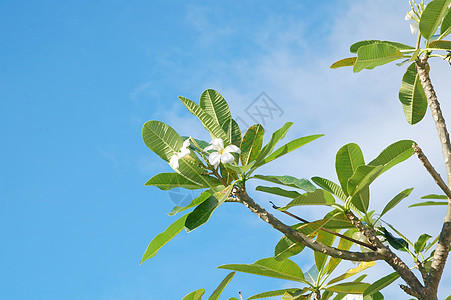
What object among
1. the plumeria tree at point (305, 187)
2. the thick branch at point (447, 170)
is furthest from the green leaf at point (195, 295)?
the thick branch at point (447, 170)

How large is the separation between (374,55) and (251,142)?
0.65 meters

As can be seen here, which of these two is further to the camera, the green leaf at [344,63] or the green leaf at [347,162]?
the green leaf at [344,63]

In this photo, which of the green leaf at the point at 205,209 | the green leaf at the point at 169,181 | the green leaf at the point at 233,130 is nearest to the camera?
the green leaf at the point at 205,209

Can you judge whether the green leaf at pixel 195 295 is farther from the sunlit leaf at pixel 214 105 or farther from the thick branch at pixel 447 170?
the thick branch at pixel 447 170

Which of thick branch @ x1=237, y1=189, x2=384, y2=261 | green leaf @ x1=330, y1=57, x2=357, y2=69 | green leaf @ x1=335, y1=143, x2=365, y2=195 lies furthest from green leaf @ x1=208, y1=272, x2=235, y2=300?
green leaf @ x1=330, y1=57, x2=357, y2=69

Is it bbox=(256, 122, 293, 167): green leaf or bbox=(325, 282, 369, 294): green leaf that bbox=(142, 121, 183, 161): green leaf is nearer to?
bbox=(256, 122, 293, 167): green leaf

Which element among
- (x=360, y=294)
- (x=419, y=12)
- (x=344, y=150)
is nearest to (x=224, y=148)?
(x=344, y=150)

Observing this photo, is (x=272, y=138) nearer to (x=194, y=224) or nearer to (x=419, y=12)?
(x=194, y=224)

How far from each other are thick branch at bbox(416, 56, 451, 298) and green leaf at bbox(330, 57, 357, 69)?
0.33m

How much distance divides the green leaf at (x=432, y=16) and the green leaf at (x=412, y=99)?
33 cm

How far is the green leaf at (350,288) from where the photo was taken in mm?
2029

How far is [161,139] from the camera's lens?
5.61 feet

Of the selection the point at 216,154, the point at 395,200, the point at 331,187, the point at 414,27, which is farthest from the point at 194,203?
the point at 414,27

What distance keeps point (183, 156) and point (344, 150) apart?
623 millimetres
